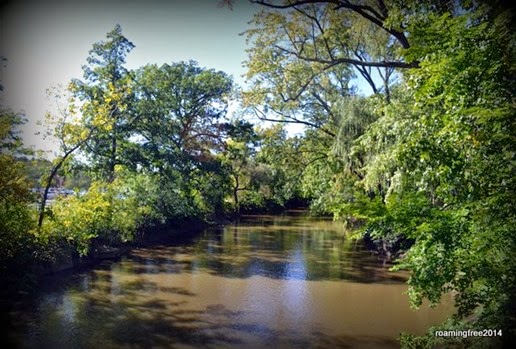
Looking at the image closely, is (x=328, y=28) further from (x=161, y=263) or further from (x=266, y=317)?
(x=161, y=263)

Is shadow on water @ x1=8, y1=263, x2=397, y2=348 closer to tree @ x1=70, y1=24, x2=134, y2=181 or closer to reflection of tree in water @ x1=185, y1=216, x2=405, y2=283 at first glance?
reflection of tree in water @ x1=185, y1=216, x2=405, y2=283

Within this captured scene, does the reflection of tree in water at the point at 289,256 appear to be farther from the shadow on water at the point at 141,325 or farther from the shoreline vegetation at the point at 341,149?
the shadow on water at the point at 141,325

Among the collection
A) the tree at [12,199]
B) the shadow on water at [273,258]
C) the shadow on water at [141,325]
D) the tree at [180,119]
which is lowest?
the shadow on water at [141,325]

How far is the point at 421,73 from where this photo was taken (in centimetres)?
480

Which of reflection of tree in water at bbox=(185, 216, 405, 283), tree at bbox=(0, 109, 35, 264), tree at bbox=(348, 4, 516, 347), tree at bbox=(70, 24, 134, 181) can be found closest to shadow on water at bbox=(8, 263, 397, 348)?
tree at bbox=(0, 109, 35, 264)

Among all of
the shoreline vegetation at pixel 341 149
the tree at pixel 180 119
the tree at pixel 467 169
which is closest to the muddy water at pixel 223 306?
the shoreline vegetation at pixel 341 149

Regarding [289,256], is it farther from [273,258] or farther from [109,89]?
[109,89]

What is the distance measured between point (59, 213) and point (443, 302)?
13.1m

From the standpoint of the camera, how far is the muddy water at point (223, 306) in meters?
7.42

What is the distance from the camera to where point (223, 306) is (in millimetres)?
9422

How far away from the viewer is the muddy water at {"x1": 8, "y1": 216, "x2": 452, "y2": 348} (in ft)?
24.3

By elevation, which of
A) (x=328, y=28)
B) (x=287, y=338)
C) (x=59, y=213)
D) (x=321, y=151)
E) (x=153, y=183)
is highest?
(x=328, y=28)

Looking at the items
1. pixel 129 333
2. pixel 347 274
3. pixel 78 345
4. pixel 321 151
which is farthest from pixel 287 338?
pixel 321 151

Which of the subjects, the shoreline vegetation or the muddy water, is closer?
the shoreline vegetation
